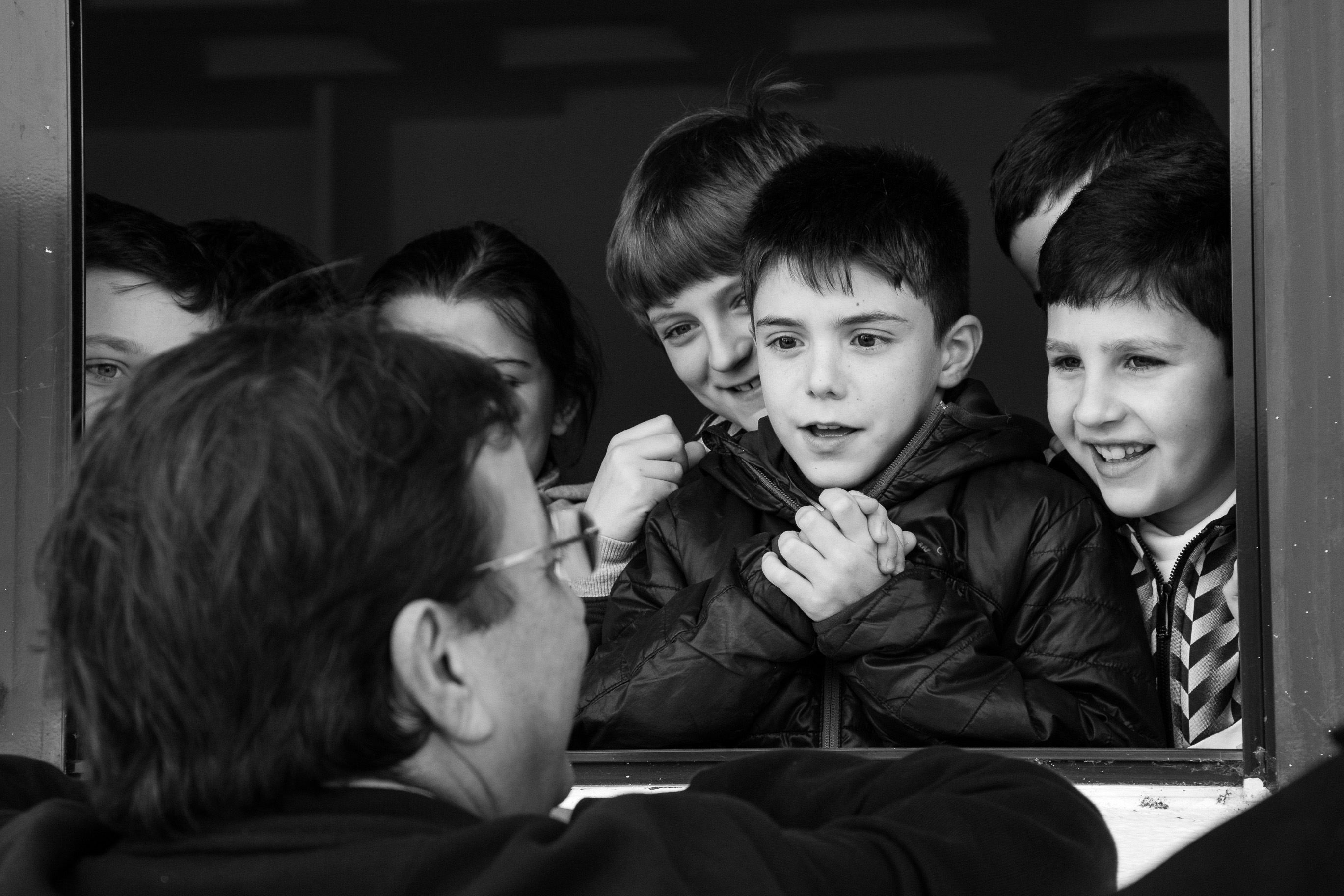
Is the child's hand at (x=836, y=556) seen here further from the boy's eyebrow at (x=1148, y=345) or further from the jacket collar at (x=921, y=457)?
the boy's eyebrow at (x=1148, y=345)

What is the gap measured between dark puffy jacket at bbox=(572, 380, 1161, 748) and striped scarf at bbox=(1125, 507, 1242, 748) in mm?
89

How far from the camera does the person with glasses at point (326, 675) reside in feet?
3.40

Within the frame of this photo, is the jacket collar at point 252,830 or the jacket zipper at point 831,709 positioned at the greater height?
the jacket collar at point 252,830

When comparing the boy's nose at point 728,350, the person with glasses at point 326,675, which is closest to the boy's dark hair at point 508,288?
the boy's nose at point 728,350

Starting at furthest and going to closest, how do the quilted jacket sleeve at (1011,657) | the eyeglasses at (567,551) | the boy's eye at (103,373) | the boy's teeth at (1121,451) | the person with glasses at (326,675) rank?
the boy's eye at (103,373) → the boy's teeth at (1121,451) → the quilted jacket sleeve at (1011,657) → the eyeglasses at (567,551) → the person with glasses at (326,675)

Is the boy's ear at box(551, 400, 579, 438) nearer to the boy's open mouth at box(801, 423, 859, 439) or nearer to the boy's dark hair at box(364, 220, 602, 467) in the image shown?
the boy's dark hair at box(364, 220, 602, 467)

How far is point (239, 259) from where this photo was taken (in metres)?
3.09

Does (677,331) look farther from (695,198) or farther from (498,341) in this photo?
(498,341)

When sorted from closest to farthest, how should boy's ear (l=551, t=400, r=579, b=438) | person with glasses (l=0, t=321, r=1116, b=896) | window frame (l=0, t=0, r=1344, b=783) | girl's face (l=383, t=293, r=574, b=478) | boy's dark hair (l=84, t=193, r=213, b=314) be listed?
person with glasses (l=0, t=321, r=1116, b=896) < window frame (l=0, t=0, r=1344, b=783) < boy's dark hair (l=84, t=193, r=213, b=314) < girl's face (l=383, t=293, r=574, b=478) < boy's ear (l=551, t=400, r=579, b=438)

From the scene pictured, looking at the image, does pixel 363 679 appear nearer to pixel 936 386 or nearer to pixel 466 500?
pixel 466 500

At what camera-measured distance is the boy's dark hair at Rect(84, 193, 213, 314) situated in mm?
2633

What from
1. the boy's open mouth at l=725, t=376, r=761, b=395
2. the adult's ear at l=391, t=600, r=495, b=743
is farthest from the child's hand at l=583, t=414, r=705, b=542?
the adult's ear at l=391, t=600, r=495, b=743

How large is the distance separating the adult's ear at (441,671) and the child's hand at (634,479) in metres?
1.43

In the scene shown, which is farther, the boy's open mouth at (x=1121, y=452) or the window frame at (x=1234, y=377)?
the boy's open mouth at (x=1121, y=452)
